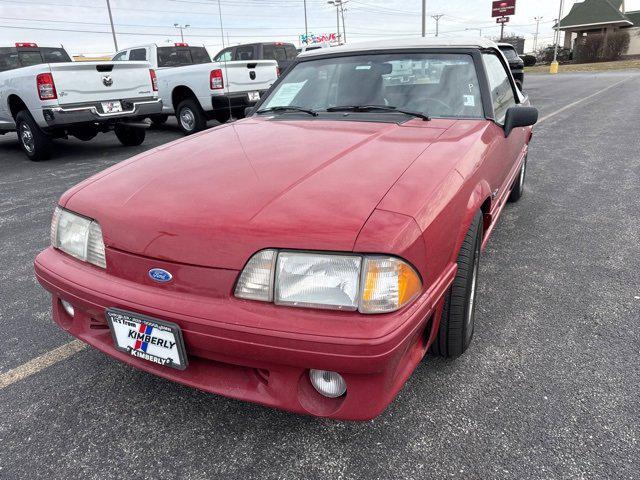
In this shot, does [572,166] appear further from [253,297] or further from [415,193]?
[253,297]

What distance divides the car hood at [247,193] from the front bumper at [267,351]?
0.15m

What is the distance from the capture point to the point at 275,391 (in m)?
1.52

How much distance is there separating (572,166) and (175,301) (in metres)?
5.76

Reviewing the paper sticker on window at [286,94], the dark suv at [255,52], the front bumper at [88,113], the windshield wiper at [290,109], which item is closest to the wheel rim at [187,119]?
the front bumper at [88,113]

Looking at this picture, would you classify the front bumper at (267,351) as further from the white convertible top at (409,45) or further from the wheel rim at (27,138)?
the wheel rim at (27,138)

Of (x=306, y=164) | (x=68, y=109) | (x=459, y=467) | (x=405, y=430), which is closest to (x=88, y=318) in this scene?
(x=306, y=164)

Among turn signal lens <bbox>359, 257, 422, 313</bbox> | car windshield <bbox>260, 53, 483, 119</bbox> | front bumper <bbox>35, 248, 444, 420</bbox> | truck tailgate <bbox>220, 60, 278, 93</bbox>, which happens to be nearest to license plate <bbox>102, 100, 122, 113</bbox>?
truck tailgate <bbox>220, 60, 278, 93</bbox>

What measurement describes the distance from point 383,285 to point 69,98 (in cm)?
661

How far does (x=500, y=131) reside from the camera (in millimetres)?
2662

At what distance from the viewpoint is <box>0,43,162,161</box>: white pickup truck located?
6.35 metres

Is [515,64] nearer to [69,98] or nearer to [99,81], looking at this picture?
[99,81]

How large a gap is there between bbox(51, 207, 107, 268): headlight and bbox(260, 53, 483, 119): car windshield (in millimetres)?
1483

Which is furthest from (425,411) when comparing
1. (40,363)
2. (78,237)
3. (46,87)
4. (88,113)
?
(46,87)

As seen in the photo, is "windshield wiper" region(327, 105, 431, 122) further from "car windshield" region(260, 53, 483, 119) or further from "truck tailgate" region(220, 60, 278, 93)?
"truck tailgate" region(220, 60, 278, 93)
